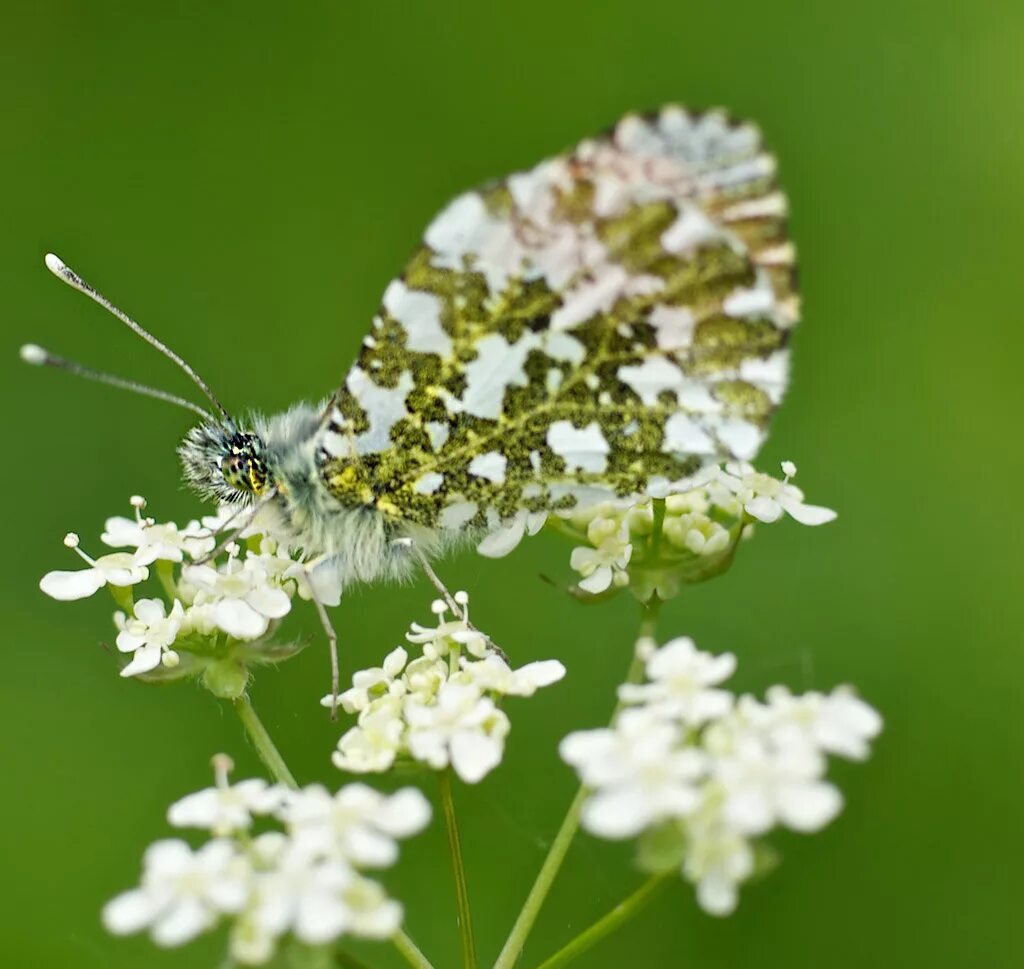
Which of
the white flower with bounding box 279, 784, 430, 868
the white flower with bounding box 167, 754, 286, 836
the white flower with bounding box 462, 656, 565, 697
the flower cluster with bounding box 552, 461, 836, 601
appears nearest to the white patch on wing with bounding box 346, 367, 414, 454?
the flower cluster with bounding box 552, 461, 836, 601

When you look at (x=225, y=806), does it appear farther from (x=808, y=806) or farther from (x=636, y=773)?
(x=808, y=806)

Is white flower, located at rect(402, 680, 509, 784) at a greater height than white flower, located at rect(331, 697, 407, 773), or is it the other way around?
white flower, located at rect(331, 697, 407, 773)

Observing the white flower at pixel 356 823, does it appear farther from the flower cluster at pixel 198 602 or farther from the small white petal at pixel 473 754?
the flower cluster at pixel 198 602

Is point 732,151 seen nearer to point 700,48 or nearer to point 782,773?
point 782,773

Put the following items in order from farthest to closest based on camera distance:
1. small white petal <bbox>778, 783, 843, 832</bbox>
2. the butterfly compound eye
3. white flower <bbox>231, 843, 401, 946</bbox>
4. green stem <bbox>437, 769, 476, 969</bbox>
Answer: the butterfly compound eye, green stem <bbox>437, 769, 476, 969</bbox>, white flower <bbox>231, 843, 401, 946</bbox>, small white petal <bbox>778, 783, 843, 832</bbox>

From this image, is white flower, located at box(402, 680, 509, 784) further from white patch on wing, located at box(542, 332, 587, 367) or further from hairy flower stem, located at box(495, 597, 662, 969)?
white patch on wing, located at box(542, 332, 587, 367)

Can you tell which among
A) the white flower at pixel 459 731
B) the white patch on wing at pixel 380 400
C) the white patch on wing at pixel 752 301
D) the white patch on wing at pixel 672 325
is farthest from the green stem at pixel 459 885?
the white patch on wing at pixel 752 301

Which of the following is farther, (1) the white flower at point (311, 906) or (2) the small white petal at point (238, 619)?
(2) the small white petal at point (238, 619)
